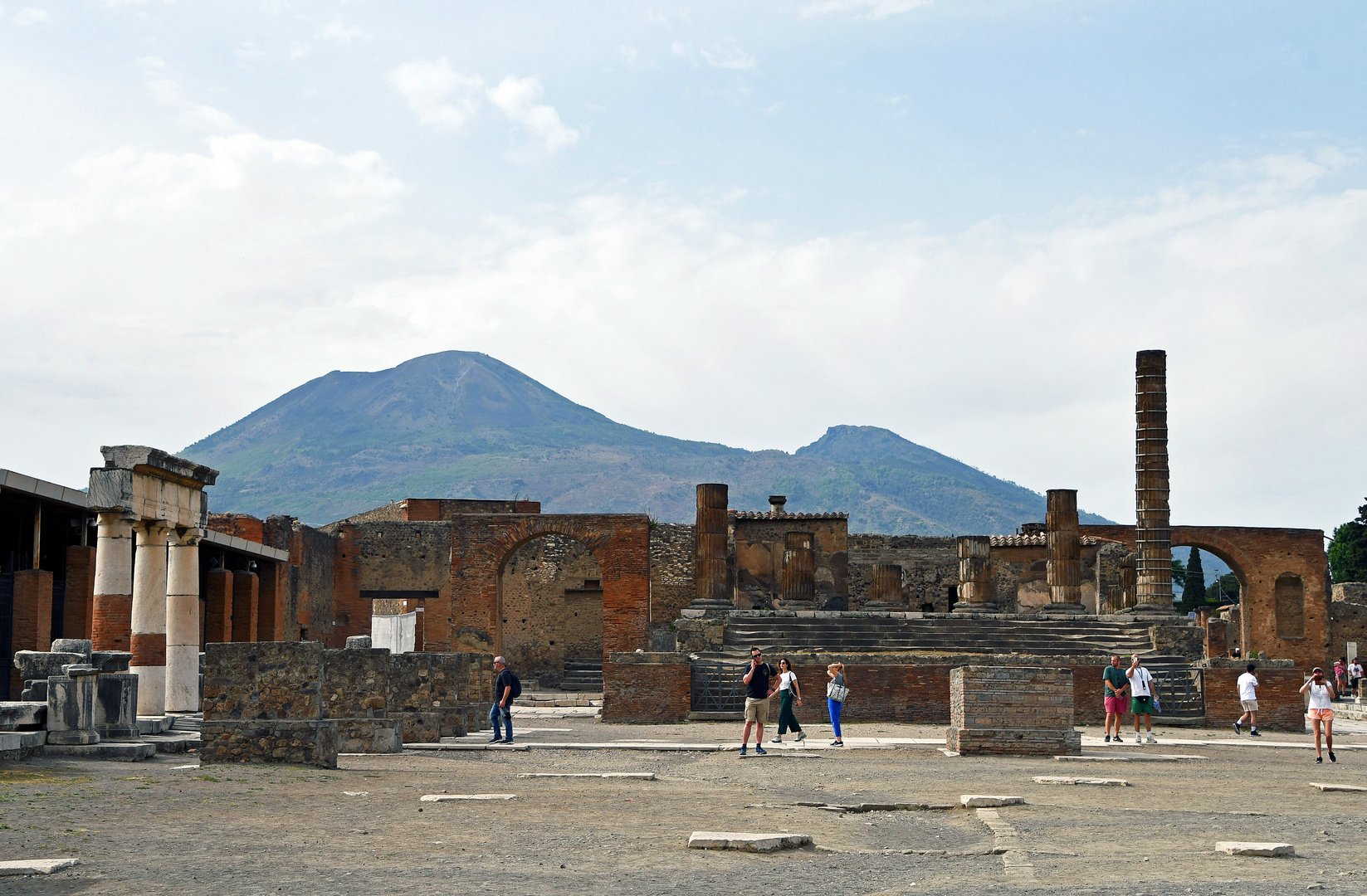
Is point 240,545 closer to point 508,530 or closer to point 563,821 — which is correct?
point 508,530

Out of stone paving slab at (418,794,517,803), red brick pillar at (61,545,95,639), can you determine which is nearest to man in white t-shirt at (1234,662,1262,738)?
stone paving slab at (418,794,517,803)

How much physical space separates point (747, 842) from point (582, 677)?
29.0 m

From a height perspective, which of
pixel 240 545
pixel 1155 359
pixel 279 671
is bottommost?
pixel 279 671

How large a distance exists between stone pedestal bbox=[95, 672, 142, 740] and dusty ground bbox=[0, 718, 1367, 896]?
721mm

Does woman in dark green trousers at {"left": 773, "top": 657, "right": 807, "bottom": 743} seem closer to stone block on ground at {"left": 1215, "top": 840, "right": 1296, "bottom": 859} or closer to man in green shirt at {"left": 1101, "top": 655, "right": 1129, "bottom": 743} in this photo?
man in green shirt at {"left": 1101, "top": 655, "right": 1129, "bottom": 743}

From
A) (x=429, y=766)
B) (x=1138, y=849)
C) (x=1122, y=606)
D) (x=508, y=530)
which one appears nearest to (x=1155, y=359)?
(x=1122, y=606)

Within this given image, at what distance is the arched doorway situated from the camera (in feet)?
128

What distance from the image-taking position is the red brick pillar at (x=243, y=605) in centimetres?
3141

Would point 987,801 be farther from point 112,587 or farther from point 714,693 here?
point 112,587

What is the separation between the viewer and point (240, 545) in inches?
1185

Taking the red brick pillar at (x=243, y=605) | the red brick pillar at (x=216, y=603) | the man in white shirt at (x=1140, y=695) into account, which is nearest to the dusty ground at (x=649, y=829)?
the man in white shirt at (x=1140, y=695)

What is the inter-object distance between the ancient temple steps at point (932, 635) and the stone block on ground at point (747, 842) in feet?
55.7

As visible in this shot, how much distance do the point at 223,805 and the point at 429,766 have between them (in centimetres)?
418

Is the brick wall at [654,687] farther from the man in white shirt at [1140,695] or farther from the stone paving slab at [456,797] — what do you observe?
the stone paving slab at [456,797]
